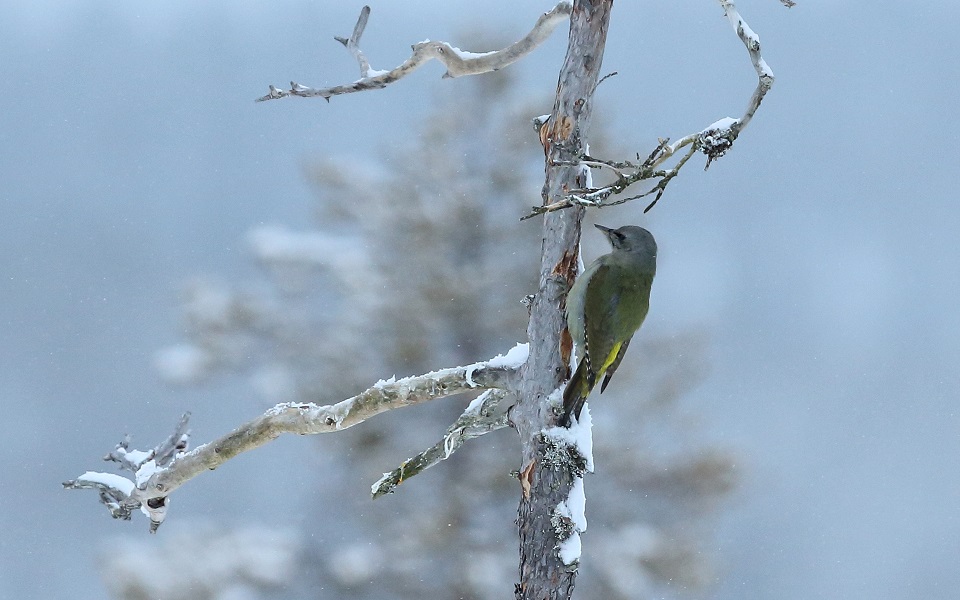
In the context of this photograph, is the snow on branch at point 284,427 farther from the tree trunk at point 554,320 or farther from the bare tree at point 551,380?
the tree trunk at point 554,320

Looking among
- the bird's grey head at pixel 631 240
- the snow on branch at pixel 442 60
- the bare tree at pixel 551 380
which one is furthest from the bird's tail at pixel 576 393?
the snow on branch at pixel 442 60

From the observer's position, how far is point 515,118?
887 centimetres

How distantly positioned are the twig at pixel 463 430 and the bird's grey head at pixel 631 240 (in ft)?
3.22

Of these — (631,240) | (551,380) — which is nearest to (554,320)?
(551,380)

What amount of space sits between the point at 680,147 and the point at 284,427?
1.70 m

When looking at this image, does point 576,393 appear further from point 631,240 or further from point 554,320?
point 631,240

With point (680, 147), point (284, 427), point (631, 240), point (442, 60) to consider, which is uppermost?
point (442, 60)

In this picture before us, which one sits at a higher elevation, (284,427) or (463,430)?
(284,427)

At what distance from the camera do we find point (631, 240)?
3.54 metres

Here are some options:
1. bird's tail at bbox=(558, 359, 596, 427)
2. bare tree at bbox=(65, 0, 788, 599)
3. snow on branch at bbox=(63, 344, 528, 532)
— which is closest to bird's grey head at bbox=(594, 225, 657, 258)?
bare tree at bbox=(65, 0, 788, 599)

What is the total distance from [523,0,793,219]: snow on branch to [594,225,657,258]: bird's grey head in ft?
2.97

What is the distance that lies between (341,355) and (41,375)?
1037 cm

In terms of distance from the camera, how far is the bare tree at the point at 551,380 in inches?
98.1

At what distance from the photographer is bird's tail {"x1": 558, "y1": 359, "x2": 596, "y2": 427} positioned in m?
2.61
